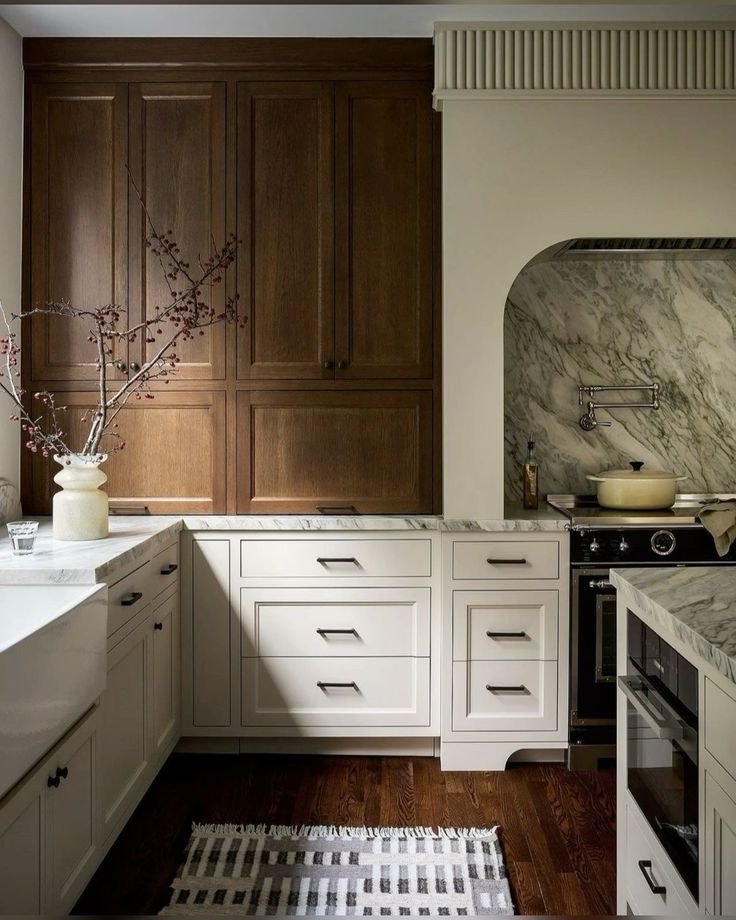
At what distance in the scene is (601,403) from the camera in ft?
11.1

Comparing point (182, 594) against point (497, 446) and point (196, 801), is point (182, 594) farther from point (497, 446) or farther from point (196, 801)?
point (497, 446)

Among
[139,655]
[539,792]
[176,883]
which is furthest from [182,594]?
[539,792]

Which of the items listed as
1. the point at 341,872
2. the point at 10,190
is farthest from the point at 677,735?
the point at 10,190

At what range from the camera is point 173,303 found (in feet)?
9.82

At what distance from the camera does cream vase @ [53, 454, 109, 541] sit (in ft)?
8.13

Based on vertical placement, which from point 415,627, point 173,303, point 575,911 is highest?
point 173,303

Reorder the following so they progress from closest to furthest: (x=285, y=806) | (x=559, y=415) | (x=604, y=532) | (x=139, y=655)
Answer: (x=139, y=655) → (x=285, y=806) → (x=604, y=532) → (x=559, y=415)

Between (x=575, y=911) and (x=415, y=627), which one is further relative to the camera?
(x=415, y=627)

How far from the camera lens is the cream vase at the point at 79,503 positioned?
2.48 metres

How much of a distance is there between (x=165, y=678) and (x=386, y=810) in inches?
34.3

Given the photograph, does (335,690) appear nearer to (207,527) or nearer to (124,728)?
(207,527)

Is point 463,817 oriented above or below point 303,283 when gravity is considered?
below

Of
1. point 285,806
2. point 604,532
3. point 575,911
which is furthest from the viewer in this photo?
point 604,532

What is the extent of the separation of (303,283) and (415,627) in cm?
137
